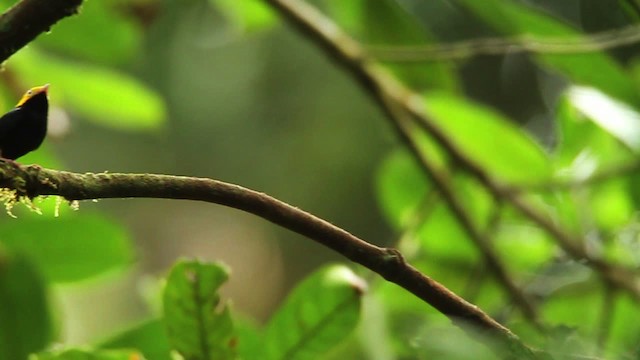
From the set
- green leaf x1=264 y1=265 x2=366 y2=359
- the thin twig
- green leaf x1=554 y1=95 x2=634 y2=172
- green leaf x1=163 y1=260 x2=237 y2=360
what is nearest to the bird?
green leaf x1=163 y1=260 x2=237 y2=360

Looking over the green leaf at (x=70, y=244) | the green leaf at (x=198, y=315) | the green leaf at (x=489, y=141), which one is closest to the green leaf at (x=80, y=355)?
the green leaf at (x=198, y=315)

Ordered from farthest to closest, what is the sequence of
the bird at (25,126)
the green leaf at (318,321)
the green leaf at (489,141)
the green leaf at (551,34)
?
the green leaf at (489,141) < the green leaf at (551,34) < the green leaf at (318,321) < the bird at (25,126)

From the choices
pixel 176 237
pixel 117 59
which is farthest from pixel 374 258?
pixel 176 237

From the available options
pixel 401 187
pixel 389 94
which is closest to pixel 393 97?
pixel 389 94

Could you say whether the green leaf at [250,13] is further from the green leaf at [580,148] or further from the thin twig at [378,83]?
the green leaf at [580,148]

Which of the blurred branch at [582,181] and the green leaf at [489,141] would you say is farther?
the green leaf at [489,141]

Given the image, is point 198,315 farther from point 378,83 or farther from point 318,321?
point 378,83

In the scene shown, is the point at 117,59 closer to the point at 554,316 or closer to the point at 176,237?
the point at 554,316
